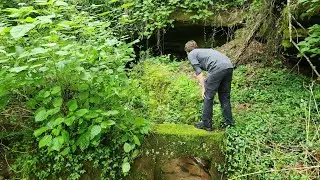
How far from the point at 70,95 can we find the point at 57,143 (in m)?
0.78

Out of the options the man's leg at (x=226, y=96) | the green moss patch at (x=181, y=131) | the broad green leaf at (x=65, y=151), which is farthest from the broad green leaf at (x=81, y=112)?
the man's leg at (x=226, y=96)

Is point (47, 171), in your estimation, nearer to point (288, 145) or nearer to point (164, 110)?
point (164, 110)

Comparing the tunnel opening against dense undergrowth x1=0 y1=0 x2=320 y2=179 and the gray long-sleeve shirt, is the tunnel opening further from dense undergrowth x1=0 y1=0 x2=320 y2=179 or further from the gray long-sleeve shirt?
dense undergrowth x1=0 y1=0 x2=320 y2=179

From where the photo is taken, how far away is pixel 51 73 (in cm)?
401

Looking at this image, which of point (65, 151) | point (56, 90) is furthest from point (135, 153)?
point (56, 90)

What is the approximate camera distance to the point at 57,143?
3.82 meters

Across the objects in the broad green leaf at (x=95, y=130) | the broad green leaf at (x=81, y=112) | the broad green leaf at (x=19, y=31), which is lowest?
the broad green leaf at (x=95, y=130)

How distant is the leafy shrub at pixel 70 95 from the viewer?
3.80 m

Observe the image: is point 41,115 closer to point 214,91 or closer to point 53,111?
point 53,111

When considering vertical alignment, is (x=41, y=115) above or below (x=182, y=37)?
above

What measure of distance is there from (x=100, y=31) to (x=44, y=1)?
119 centimetres

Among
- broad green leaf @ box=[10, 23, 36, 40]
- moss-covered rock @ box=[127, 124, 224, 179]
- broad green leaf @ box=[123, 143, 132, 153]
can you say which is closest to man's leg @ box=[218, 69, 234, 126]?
moss-covered rock @ box=[127, 124, 224, 179]

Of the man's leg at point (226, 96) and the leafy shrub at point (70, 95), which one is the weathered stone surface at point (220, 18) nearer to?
the man's leg at point (226, 96)

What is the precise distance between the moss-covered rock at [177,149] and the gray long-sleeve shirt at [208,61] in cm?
111
